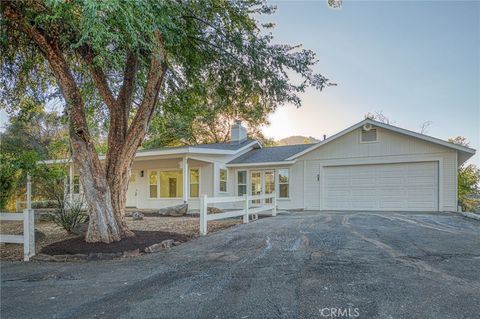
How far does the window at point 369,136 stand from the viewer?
14.1 meters

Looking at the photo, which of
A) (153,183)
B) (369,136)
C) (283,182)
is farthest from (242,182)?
(369,136)

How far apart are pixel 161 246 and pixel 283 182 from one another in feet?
34.8

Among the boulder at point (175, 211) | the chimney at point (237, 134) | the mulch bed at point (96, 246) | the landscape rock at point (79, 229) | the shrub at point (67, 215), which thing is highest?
the chimney at point (237, 134)

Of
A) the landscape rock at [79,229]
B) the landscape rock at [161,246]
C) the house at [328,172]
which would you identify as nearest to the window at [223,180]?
the house at [328,172]

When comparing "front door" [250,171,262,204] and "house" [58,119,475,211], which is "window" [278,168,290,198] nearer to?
"house" [58,119,475,211]

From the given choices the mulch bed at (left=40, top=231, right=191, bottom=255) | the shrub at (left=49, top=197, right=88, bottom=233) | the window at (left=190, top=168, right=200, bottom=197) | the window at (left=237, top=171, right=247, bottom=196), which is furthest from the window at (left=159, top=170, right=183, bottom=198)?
the mulch bed at (left=40, top=231, right=191, bottom=255)

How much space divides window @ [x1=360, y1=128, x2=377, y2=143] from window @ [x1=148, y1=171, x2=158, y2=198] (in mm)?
10899

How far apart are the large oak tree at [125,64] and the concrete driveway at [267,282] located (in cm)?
193

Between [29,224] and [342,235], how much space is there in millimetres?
6250

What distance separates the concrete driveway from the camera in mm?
2998

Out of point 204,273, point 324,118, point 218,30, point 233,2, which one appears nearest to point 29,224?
point 204,273

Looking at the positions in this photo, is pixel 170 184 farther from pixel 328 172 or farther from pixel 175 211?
pixel 328 172

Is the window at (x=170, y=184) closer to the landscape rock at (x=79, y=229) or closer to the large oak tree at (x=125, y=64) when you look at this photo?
the large oak tree at (x=125, y=64)

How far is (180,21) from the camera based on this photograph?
690cm
